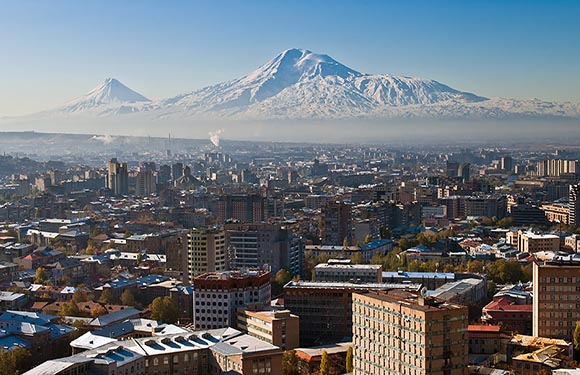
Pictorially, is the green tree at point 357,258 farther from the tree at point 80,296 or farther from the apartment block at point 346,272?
the tree at point 80,296

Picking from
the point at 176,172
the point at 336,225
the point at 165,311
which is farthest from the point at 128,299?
the point at 176,172

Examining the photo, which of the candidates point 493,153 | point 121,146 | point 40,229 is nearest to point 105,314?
point 40,229

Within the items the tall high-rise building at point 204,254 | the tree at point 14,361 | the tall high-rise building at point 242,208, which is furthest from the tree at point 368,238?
the tree at point 14,361

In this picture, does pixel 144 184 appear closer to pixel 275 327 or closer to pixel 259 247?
pixel 259 247

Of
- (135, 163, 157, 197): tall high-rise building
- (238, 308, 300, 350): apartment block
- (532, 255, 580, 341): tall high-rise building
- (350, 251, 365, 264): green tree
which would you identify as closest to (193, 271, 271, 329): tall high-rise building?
(238, 308, 300, 350): apartment block

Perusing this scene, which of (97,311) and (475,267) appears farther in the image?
(475,267)

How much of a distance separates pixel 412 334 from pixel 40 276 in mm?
15929

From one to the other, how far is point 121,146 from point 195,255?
10697 cm

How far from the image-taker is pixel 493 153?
97.1 meters

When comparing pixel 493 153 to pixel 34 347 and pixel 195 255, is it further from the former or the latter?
pixel 34 347

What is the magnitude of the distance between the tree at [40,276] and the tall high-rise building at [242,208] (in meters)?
14.0

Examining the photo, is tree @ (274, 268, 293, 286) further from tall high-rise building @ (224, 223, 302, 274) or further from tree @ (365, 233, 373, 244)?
tree @ (365, 233, 373, 244)

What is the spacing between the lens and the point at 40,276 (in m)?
25.7

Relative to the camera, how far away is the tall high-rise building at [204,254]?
22.9 m
